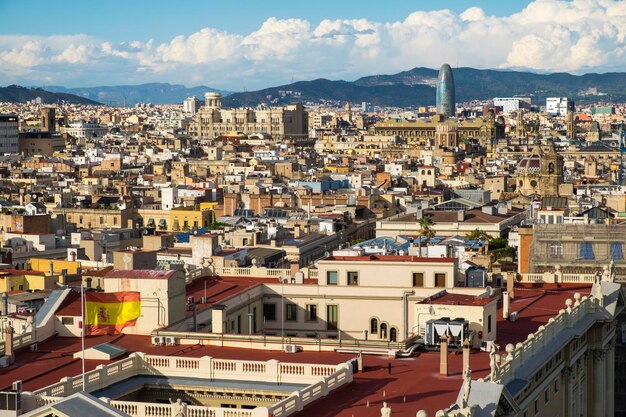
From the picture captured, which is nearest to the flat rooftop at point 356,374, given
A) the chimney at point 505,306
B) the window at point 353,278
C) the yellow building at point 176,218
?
the chimney at point 505,306

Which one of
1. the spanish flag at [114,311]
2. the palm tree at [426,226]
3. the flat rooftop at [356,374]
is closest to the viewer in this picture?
the flat rooftop at [356,374]

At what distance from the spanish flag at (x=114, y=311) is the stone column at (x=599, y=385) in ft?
47.5

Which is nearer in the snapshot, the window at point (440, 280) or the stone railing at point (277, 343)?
the stone railing at point (277, 343)

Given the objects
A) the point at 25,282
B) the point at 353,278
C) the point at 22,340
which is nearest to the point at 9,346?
the point at 22,340

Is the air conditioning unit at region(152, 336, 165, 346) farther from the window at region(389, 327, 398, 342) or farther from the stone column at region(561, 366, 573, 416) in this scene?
the stone column at region(561, 366, 573, 416)

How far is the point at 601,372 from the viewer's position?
43.4 metres

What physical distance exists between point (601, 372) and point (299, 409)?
61.3 feet

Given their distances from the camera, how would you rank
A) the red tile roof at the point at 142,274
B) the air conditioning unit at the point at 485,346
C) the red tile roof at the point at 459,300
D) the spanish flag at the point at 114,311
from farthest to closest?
the red tile roof at the point at 459,300 < the red tile roof at the point at 142,274 < the spanish flag at the point at 114,311 < the air conditioning unit at the point at 485,346

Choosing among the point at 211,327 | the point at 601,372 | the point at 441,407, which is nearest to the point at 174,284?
the point at 211,327

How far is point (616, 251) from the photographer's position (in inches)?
2249

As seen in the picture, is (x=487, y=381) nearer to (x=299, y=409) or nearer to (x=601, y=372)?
(x=299, y=409)

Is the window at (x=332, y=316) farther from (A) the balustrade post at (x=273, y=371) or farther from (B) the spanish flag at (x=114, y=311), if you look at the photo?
(A) the balustrade post at (x=273, y=371)

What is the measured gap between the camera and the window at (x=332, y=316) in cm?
4416

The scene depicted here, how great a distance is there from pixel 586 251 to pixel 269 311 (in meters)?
18.0
